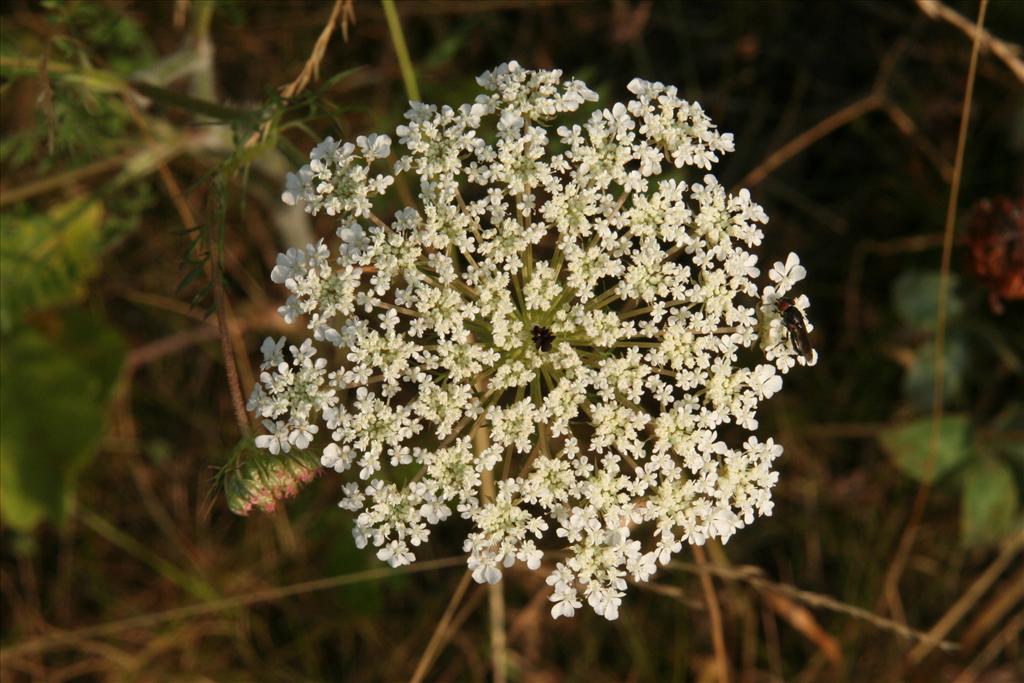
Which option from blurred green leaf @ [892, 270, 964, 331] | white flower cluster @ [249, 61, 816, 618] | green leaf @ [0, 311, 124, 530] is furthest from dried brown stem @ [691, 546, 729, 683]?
green leaf @ [0, 311, 124, 530]

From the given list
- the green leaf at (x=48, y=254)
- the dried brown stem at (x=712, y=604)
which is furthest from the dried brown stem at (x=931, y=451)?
the green leaf at (x=48, y=254)

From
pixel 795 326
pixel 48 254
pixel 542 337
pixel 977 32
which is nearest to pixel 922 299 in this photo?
pixel 977 32

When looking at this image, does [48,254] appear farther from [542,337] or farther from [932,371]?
[932,371]

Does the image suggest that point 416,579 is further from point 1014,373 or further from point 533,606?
point 1014,373

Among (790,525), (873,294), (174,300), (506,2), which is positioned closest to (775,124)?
(873,294)

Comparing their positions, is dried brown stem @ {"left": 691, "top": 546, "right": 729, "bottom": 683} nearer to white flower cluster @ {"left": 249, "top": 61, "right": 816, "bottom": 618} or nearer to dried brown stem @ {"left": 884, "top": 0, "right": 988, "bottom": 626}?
white flower cluster @ {"left": 249, "top": 61, "right": 816, "bottom": 618}

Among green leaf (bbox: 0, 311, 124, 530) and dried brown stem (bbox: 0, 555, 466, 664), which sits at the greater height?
green leaf (bbox: 0, 311, 124, 530)
